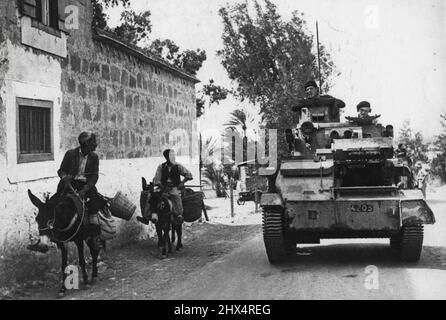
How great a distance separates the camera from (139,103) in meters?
12.4

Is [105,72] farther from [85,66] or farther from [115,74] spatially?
[85,66]

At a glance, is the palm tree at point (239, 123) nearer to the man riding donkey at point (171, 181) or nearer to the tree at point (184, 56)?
the tree at point (184, 56)

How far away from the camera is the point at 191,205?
11195 mm

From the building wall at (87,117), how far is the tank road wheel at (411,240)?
15.2 ft

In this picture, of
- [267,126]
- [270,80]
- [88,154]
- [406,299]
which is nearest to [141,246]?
[88,154]

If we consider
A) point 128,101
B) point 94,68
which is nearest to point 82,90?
point 94,68

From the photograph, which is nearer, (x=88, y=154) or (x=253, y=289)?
(x=253, y=289)

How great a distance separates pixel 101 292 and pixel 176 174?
3561mm

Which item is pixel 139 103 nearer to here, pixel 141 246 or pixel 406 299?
pixel 141 246

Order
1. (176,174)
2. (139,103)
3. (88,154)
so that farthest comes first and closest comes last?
(139,103)
(176,174)
(88,154)

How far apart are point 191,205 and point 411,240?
3.96 m

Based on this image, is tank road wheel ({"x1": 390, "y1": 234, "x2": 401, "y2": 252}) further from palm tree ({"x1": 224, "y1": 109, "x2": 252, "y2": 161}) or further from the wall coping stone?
palm tree ({"x1": 224, "y1": 109, "x2": 252, "y2": 161})

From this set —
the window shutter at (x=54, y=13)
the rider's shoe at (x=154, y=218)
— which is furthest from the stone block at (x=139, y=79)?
the window shutter at (x=54, y=13)

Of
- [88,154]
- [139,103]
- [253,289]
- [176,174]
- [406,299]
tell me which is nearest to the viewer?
[406,299]
